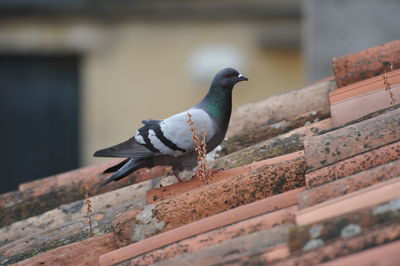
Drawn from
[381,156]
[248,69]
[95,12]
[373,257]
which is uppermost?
[95,12]

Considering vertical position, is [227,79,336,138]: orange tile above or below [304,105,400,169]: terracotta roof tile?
above

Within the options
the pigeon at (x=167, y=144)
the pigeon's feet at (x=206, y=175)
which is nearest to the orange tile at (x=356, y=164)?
the pigeon's feet at (x=206, y=175)

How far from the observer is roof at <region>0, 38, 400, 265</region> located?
2.66m

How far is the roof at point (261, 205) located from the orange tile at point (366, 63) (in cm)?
1

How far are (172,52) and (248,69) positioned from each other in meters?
1.12

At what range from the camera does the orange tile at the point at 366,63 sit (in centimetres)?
454

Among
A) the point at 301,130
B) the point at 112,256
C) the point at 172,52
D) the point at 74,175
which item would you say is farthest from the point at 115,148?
the point at 172,52

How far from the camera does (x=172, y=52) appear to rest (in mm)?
12703

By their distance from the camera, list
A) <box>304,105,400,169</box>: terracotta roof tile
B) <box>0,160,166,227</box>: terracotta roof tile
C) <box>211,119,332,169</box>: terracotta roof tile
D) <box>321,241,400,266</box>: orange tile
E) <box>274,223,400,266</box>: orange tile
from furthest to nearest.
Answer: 1. <box>0,160,166,227</box>: terracotta roof tile
2. <box>211,119,332,169</box>: terracotta roof tile
3. <box>304,105,400,169</box>: terracotta roof tile
4. <box>274,223,400,266</box>: orange tile
5. <box>321,241,400,266</box>: orange tile

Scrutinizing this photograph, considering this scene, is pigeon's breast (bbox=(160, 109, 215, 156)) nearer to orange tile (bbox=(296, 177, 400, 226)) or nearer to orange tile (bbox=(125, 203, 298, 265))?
orange tile (bbox=(125, 203, 298, 265))

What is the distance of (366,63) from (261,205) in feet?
5.39

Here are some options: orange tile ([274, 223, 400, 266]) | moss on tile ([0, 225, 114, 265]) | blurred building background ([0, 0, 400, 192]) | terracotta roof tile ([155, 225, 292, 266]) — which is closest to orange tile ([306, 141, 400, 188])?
terracotta roof tile ([155, 225, 292, 266])

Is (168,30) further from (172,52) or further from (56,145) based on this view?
(56,145)

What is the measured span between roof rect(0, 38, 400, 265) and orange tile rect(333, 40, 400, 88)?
0.03 ft
